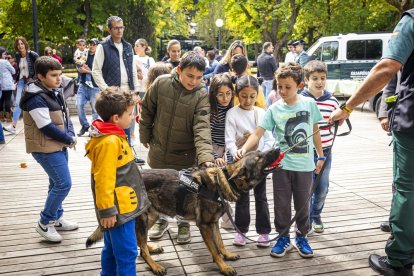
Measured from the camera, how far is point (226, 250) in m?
3.77

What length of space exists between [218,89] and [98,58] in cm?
318

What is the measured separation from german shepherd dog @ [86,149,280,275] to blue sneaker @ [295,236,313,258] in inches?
23.0

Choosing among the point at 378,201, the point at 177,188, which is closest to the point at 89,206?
the point at 177,188

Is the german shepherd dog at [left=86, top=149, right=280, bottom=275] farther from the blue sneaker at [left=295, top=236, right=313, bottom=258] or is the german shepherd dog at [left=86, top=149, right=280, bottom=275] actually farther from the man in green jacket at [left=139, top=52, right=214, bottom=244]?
the blue sneaker at [left=295, top=236, right=313, bottom=258]

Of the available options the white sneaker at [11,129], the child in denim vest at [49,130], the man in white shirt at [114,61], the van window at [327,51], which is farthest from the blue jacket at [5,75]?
the van window at [327,51]

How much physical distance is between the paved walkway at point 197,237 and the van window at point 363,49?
11.8 metres

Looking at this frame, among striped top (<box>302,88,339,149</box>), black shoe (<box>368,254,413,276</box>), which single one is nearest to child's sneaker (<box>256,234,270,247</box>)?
black shoe (<box>368,254,413,276</box>)

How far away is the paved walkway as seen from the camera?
3.59 metres

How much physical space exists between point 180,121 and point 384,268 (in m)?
2.14

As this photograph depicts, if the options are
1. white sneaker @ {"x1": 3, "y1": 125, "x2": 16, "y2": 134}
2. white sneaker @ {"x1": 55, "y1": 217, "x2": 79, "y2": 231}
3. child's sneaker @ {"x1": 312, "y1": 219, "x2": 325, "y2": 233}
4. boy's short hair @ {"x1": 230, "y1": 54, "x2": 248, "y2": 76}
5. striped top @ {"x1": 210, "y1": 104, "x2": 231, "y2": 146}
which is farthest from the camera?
white sneaker @ {"x1": 3, "y1": 125, "x2": 16, "y2": 134}

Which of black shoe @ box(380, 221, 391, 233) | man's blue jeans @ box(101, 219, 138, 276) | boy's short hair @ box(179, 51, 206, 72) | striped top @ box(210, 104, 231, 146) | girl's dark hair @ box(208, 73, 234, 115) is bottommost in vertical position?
black shoe @ box(380, 221, 391, 233)

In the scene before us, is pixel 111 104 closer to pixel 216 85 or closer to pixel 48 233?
pixel 216 85

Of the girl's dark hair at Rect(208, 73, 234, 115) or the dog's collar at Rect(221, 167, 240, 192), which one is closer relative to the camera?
the dog's collar at Rect(221, 167, 240, 192)

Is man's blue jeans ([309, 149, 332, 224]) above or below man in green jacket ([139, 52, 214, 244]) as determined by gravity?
below
